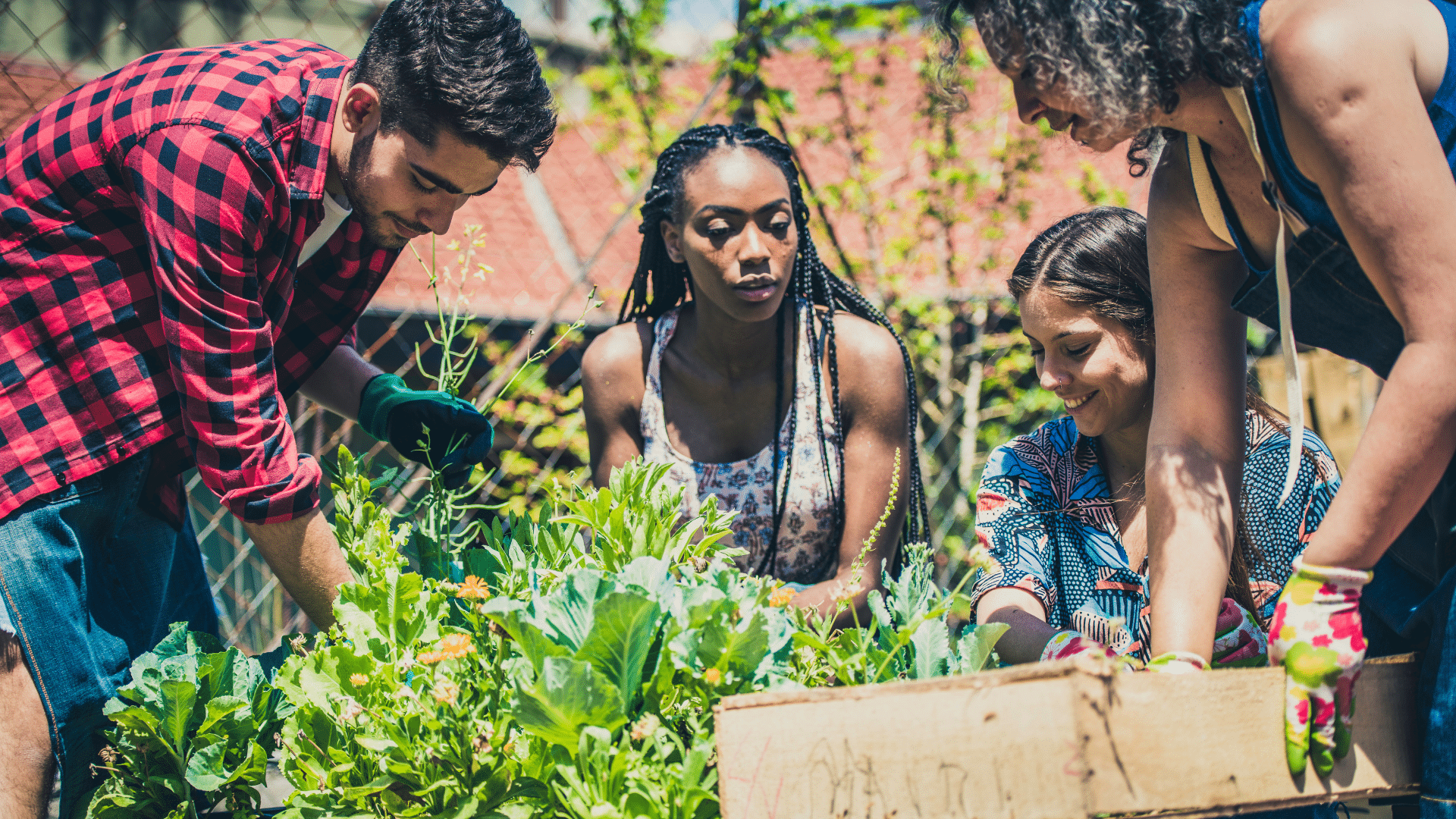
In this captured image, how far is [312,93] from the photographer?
1522 millimetres

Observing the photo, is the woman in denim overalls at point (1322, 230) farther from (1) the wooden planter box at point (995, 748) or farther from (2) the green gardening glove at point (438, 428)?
(2) the green gardening glove at point (438, 428)

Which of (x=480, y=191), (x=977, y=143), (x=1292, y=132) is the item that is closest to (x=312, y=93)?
(x=480, y=191)

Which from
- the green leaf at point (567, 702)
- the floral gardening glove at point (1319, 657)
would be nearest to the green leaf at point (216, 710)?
the green leaf at point (567, 702)

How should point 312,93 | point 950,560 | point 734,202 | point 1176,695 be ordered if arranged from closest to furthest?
point 1176,695 → point 312,93 → point 734,202 → point 950,560

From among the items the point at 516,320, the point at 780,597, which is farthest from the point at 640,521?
the point at 516,320

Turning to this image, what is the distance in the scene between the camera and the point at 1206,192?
48.3 inches

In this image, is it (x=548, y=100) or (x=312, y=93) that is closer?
(x=312, y=93)

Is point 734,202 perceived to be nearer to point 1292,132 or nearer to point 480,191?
point 480,191

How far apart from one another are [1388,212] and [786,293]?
154cm

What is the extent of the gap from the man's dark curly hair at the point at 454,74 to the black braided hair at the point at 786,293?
0.73 meters

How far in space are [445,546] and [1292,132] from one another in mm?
1325

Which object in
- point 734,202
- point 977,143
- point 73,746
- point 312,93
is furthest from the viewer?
point 977,143

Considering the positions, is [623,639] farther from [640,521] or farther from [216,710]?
[216,710]

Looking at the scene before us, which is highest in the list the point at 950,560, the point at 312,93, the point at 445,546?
the point at 312,93
